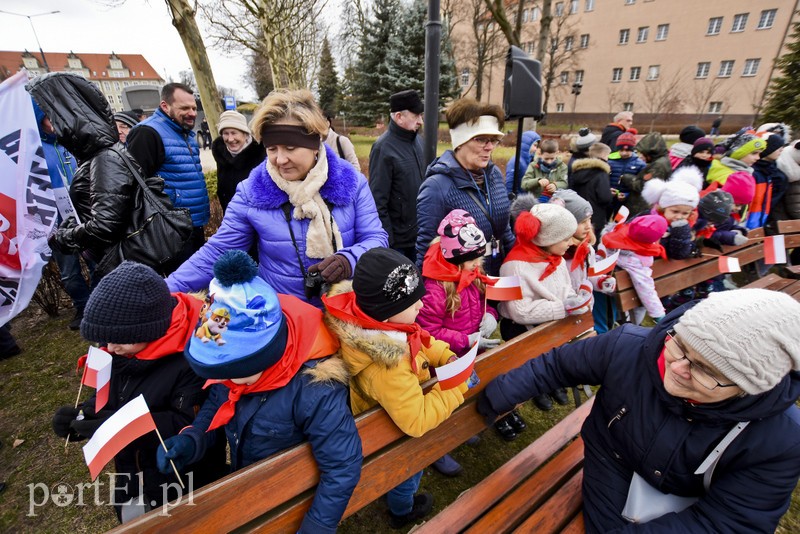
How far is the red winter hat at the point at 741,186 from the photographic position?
181 inches

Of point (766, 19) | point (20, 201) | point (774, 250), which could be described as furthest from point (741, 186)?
point (766, 19)

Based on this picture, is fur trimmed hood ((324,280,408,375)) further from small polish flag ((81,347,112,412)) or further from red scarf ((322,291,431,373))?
small polish flag ((81,347,112,412))

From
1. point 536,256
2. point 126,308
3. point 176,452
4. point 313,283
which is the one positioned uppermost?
point 126,308

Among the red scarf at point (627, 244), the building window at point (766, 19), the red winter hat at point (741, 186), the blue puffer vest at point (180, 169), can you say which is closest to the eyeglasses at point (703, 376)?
the red scarf at point (627, 244)

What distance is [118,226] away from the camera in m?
2.43

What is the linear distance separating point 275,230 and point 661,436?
2.01m

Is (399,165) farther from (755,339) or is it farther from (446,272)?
(755,339)

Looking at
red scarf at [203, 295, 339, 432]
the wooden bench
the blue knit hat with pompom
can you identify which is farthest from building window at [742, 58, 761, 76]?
the blue knit hat with pompom

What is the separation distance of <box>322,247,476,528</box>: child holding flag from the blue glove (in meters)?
0.74

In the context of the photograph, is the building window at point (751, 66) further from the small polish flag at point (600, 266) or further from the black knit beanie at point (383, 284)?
the black knit beanie at point (383, 284)

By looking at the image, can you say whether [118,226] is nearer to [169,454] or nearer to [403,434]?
[169,454]

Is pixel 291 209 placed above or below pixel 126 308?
above

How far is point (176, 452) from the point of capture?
152 centimetres

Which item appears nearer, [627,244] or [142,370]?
[142,370]
